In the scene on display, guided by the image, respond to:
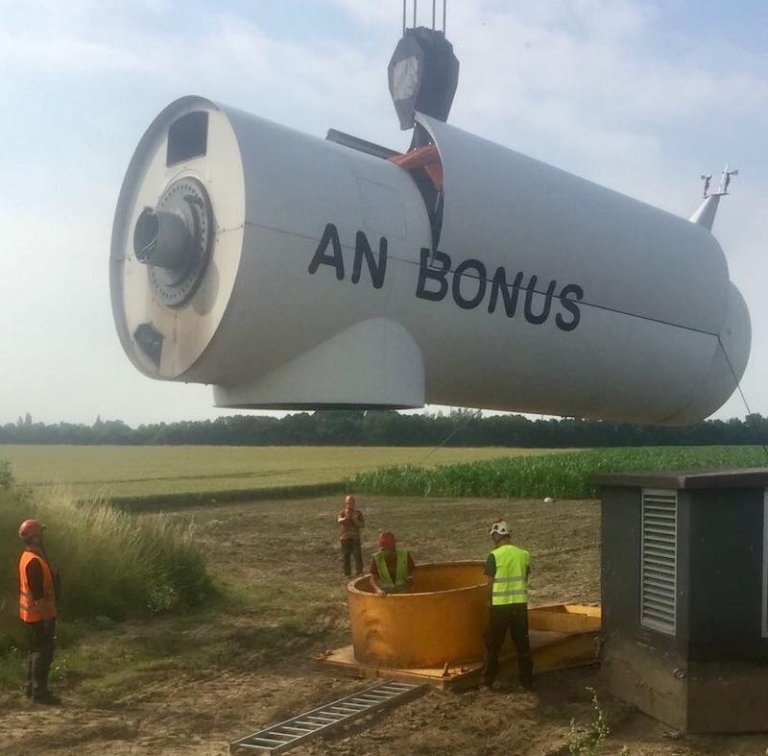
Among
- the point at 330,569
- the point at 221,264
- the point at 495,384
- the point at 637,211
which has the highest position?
the point at 637,211

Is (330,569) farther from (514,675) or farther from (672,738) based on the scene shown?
(672,738)

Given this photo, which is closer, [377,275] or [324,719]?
[377,275]

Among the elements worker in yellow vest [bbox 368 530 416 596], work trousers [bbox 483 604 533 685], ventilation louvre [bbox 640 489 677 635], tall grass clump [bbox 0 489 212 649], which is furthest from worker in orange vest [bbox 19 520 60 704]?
ventilation louvre [bbox 640 489 677 635]

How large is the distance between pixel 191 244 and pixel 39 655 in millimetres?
5021

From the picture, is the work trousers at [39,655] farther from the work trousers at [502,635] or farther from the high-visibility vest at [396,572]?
the work trousers at [502,635]

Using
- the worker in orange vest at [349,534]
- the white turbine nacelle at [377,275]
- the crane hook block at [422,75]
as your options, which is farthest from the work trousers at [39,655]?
the worker in orange vest at [349,534]

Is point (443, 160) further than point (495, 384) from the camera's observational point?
No

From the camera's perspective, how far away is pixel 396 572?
33.6 ft

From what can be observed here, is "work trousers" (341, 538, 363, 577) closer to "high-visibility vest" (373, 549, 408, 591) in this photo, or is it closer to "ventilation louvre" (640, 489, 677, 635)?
"high-visibility vest" (373, 549, 408, 591)

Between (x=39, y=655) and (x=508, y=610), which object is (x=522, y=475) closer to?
(x=508, y=610)

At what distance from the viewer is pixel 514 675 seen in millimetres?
8984

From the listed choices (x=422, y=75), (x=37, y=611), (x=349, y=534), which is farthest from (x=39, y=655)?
(x=349, y=534)

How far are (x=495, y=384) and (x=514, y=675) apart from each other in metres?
4.00

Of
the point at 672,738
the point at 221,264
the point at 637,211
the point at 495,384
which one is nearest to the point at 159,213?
the point at 221,264
